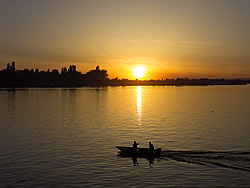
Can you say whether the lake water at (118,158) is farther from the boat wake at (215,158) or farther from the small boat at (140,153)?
the small boat at (140,153)

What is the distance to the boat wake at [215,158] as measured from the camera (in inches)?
1586

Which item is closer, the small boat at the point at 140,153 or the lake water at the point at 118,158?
the lake water at the point at 118,158

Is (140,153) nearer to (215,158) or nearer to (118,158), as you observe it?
(118,158)

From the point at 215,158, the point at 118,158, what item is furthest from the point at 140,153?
the point at 215,158

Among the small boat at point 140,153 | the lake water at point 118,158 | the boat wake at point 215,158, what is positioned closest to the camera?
the lake water at point 118,158

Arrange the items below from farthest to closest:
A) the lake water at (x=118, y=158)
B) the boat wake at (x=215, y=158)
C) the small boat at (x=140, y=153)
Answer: the small boat at (x=140, y=153)
the boat wake at (x=215, y=158)
the lake water at (x=118, y=158)

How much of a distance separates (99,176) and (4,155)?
1867 cm

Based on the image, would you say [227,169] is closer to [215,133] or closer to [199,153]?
[199,153]

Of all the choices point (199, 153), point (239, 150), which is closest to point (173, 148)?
point (199, 153)

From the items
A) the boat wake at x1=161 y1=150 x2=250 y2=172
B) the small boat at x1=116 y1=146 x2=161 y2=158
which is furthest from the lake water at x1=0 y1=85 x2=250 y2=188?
the small boat at x1=116 y1=146 x2=161 y2=158

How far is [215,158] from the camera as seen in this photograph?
4347 cm

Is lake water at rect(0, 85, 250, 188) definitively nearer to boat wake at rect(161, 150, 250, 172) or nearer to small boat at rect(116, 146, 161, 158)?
boat wake at rect(161, 150, 250, 172)

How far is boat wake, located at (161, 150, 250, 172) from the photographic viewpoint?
40281mm

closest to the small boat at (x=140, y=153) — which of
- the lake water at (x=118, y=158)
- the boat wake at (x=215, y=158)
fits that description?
the lake water at (x=118, y=158)
